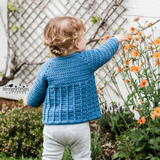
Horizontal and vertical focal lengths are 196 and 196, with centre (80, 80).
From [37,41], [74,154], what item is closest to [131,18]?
[37,41]

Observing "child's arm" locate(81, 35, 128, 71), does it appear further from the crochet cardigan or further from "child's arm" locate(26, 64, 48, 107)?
"child's arm" locate(26, 64, 48, 107)

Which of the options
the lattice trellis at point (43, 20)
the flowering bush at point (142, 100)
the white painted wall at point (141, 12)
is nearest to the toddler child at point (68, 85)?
the flowering bush at point (142, 100)

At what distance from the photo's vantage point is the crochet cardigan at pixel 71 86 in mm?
1183

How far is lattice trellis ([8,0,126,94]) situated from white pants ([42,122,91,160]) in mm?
1801

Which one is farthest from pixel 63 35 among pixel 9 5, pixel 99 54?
pixel 9 5

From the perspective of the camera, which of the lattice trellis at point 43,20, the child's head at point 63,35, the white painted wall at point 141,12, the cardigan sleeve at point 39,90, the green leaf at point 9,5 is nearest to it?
the child's head at point 63,35

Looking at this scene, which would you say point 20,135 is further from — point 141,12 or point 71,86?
point 141,12

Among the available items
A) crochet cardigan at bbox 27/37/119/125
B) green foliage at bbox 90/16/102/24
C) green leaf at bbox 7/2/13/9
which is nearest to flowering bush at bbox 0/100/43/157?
crochet cardigan at bbox 27/37/119/125

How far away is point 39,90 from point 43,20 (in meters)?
2.47

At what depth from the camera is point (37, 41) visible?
3.62 metres

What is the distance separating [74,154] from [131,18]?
2.04 metres

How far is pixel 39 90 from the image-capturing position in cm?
129

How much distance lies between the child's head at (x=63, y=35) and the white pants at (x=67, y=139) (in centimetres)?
45

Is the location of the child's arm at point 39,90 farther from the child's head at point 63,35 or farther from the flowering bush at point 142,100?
the flowering bush at point 142,100
